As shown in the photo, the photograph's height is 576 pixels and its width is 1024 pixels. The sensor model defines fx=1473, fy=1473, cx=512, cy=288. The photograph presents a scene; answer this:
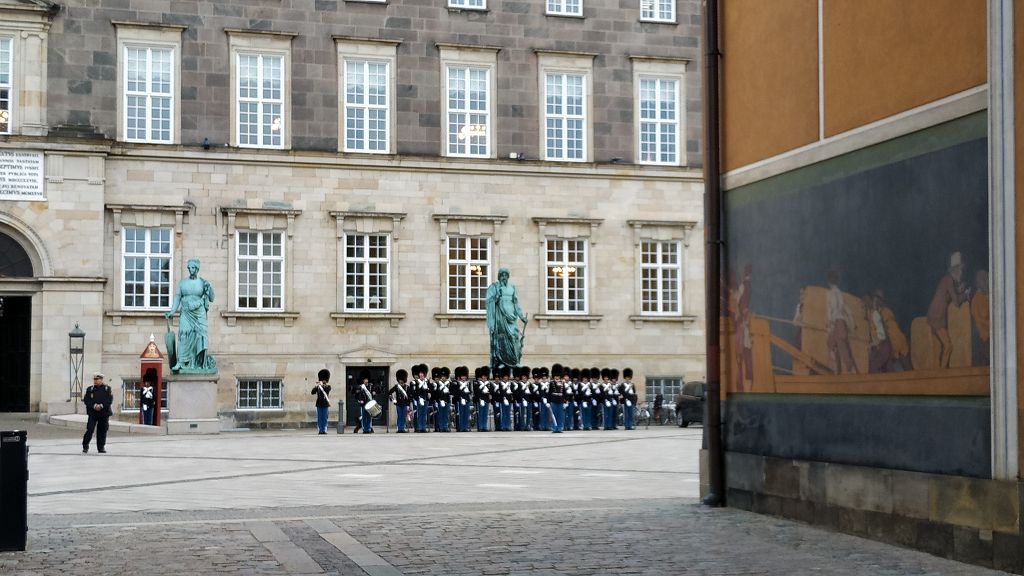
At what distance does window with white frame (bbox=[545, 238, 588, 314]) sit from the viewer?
46.2 meters

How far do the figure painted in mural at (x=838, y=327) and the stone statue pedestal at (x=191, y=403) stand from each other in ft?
77.4

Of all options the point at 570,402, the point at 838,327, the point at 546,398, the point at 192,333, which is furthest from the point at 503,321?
the point at 838,327

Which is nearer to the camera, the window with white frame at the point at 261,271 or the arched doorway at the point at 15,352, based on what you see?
the arched doorway at the point at 15,352

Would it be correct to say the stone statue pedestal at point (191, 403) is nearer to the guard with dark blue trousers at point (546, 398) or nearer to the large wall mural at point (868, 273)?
the guard with dark blue trousers at point (546, 398)

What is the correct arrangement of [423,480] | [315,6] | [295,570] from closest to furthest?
[295,570] < [423,480] < [315,6]

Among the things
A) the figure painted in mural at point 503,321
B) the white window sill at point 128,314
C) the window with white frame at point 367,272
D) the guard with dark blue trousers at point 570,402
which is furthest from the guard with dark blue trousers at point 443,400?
the white window sill at point 128,314

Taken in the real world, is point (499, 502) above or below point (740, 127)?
below

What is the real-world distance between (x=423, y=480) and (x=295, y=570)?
31.8 feet

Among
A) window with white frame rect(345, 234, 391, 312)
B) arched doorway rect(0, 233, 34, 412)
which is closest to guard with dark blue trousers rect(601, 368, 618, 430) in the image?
window with white frame rect(345, 234, 391, 312)

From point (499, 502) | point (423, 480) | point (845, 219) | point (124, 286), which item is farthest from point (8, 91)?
point (845, 219)

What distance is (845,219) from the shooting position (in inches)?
567

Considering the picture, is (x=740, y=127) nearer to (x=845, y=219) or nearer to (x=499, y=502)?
(x=845, y=219)

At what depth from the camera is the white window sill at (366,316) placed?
4384 cm

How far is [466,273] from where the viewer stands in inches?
1788
